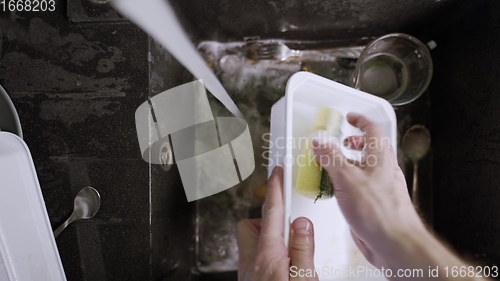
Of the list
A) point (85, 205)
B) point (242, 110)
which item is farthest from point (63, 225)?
point (242, 110)

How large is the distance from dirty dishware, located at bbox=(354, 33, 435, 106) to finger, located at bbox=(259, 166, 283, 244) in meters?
0.33

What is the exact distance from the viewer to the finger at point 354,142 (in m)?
0.84

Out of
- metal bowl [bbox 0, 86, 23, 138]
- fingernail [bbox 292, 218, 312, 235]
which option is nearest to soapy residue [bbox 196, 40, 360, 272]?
fingernail [bbox 292, 218, 312, 235]

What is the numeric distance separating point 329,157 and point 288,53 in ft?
1.14

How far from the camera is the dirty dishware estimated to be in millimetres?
931

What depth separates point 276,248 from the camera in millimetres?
717

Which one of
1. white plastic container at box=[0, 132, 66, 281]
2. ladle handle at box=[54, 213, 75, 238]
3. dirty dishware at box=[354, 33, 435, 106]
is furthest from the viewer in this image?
dirty dishware at box=[354, 33, 435, 106]

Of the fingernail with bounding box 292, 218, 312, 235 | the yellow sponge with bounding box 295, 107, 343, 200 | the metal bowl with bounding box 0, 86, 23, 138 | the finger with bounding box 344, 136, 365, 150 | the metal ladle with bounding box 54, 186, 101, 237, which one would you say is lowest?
the fingernail with bounding box 292, 218, 312, 235

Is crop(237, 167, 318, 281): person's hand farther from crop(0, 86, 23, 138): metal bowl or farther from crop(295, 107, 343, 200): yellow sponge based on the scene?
crop(0, 86, 23, 138): metal bowl

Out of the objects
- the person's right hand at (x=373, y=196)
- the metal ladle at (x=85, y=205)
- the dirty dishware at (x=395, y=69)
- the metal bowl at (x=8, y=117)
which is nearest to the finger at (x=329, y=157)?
the person's right hand at (x=373, y=196)

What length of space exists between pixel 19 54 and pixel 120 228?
404 mm

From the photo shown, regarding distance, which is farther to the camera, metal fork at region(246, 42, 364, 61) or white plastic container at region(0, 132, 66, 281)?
metal fork at region(246, 42, 364, 61)

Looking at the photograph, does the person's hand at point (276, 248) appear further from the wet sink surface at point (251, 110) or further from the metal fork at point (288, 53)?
the metal fork at point (288, 53)

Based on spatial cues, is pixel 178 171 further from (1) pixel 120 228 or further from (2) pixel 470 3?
(2) pixel 470 3
